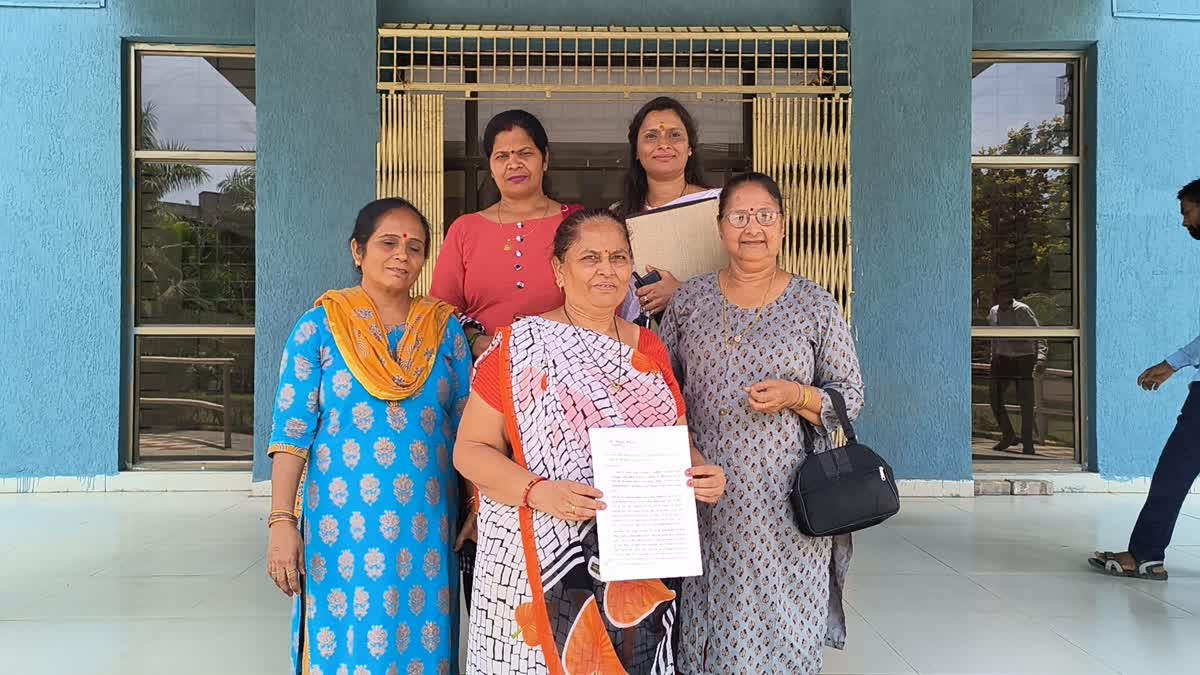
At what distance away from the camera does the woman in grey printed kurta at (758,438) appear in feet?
7.47

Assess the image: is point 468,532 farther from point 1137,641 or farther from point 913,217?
point 913,217

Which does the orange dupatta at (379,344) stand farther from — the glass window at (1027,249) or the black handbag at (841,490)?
the glass window at (1027,249)

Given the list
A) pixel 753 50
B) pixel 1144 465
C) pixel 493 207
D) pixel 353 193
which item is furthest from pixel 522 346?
pixel 1144 465

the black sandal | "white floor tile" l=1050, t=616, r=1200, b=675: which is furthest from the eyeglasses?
the black sandal

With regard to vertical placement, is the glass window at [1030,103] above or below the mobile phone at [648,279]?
above

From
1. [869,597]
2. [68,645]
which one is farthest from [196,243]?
[869,597]

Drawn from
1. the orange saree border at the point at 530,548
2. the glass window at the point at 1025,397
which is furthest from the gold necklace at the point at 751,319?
the glass window at the point at 1025,397

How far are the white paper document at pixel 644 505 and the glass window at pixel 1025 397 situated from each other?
19.5ft

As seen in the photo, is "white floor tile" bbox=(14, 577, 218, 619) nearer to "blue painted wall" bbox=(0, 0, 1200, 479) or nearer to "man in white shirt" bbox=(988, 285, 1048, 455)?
"blue painted wall" bbox=(0, 0, 1200, 479)

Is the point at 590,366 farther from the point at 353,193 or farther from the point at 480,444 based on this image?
the point at 353,193

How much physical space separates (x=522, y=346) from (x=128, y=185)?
608 cm

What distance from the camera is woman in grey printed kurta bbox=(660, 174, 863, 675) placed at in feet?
7.47

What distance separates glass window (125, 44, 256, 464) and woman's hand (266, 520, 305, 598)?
530 centimetres

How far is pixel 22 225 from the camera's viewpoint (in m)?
6.77
